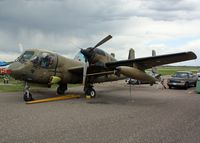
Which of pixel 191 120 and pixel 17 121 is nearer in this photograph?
pixel 17 121

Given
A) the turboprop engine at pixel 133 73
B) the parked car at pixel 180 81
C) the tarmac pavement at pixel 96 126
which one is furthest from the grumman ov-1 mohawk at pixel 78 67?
the parked car at pixel 180 81

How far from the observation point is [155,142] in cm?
688

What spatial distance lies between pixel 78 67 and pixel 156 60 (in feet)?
15.6

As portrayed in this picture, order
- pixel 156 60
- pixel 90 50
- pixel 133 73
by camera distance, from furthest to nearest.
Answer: pixel 90 50 < pixel 156 60 < pixel 133 73

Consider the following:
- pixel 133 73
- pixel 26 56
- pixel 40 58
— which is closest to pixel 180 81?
pixel 133 73

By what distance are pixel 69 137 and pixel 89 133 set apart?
0.71 m

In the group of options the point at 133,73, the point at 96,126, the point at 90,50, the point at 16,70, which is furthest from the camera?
the point at 90,50

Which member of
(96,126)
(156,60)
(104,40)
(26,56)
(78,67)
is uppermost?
(104,40)

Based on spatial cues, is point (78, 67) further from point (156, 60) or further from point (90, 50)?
point (156, 60)

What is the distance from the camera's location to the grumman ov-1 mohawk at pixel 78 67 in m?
15.2

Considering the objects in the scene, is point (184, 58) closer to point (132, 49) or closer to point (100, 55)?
point (100, 55)

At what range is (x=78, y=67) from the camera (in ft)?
57.8

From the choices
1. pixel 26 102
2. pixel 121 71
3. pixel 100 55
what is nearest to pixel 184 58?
pixel 121 71

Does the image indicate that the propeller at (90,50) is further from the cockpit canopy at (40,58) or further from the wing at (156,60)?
the cockpit canopy at (40,58)
